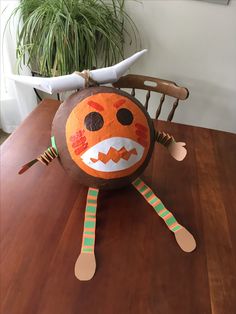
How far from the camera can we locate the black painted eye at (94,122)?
1.76 feet

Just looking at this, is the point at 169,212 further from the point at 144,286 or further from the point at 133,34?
the point at 133,34

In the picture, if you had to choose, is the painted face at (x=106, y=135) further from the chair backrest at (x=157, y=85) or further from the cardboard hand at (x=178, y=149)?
the chair backrest at (x=157, y=85)

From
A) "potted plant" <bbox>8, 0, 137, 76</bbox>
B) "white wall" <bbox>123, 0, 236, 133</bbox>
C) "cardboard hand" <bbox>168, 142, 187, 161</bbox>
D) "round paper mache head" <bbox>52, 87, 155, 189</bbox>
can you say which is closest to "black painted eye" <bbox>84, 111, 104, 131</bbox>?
"round paper mache head" <bbox>52, 87, 155, 189</bbox>

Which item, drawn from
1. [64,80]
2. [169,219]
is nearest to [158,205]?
[169,219]

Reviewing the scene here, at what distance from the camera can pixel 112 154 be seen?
0.54 m

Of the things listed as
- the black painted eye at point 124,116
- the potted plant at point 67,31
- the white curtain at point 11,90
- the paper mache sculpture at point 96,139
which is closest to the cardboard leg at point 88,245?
the paper mache sculpture at point 96,139

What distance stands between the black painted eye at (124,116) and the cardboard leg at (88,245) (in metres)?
0.20

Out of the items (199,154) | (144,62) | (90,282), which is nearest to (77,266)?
(90,282)

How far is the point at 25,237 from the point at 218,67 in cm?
126

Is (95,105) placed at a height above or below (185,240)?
above

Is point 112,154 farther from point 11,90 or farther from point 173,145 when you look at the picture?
point 11,90

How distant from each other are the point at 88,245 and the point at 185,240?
22 cm

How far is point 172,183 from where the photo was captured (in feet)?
2.43

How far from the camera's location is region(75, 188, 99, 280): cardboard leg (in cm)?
53
